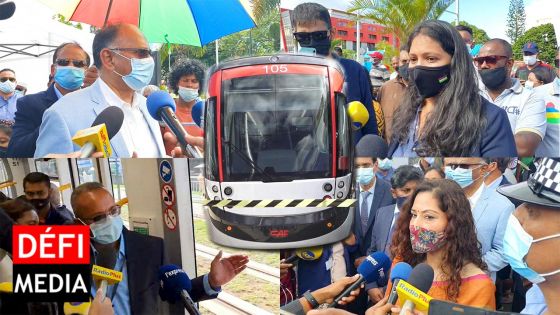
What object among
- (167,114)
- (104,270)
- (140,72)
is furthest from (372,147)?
(104,270)

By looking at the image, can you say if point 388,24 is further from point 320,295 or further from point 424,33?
Answer: point 320,295

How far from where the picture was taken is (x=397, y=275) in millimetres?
3252

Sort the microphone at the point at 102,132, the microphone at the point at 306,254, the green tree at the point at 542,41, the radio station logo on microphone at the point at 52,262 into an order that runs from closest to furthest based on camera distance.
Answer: the green tree at the point at 542,41
the microphone at the point at 306,254
the microphone at the point at 102,132
the radio station logo on microphone at the point at 52,262

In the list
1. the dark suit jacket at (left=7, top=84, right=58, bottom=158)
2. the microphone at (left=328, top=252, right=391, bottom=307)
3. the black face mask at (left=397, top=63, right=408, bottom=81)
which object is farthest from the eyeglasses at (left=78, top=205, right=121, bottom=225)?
the black face mask at (left=397, top=63, right=408, bottom=81)

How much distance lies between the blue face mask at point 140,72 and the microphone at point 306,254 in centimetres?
105

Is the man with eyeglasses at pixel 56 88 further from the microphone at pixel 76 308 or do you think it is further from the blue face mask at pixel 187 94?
the microphone at pixel 76 308

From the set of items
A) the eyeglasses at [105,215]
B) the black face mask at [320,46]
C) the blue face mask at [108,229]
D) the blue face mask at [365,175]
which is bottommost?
the blue face mask at [108,229]

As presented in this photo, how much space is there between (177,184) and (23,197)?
84 cm

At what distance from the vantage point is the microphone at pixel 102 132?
3.41 meters

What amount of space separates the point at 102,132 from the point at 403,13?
1.51 m

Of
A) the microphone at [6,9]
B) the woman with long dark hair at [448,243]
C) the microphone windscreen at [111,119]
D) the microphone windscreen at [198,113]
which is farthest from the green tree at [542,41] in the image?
the microphone at [6,9]

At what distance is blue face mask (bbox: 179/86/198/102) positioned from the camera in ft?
10.6

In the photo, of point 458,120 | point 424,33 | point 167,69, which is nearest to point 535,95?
point 458,120

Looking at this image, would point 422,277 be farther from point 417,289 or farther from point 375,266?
point 375,266
